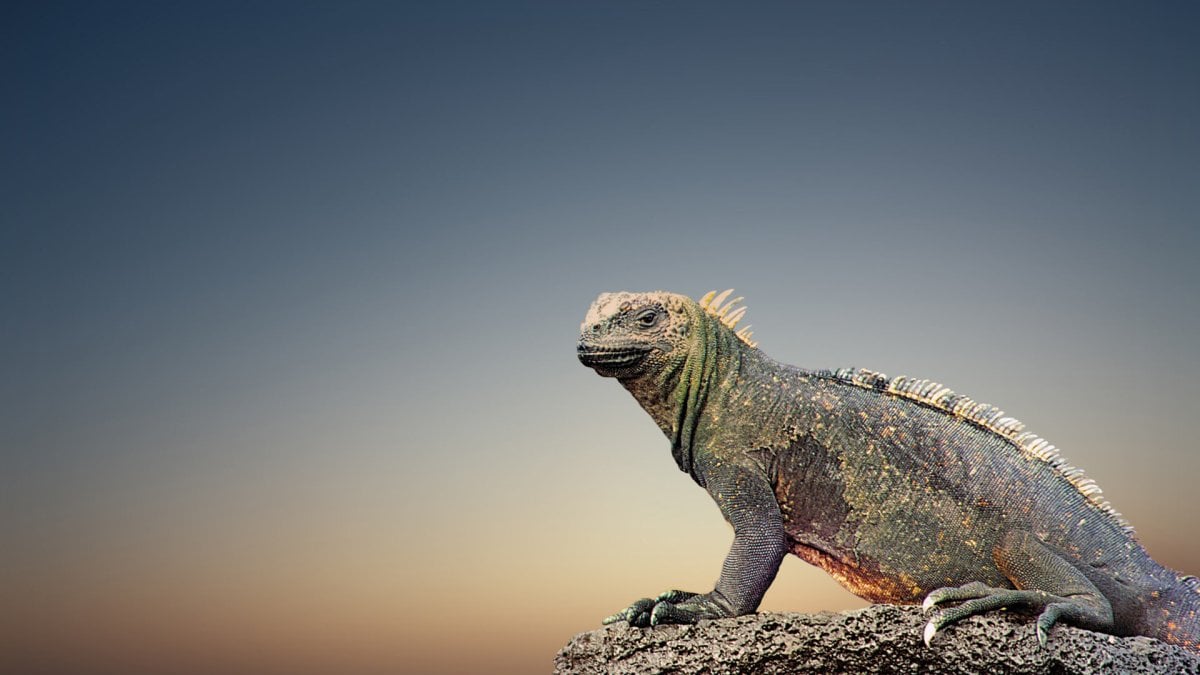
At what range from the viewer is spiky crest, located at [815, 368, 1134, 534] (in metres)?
5.55

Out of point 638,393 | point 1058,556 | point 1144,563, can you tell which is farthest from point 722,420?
point 1144,563

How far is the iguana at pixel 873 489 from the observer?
17.6 feet

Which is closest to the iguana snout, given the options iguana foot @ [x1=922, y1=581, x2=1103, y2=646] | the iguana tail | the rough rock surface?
the rough rock surface

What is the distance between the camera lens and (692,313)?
19.9 feet

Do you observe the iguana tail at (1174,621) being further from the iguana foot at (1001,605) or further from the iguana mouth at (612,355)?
the iguana mouth at (612,355)

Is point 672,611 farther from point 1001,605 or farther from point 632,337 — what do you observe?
point 1001,605

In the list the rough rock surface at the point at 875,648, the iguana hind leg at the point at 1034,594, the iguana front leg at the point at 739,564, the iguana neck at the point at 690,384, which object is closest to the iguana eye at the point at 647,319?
the iguana neck at the point at 690,384

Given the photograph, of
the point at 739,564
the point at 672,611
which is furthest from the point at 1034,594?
the point at 672,611

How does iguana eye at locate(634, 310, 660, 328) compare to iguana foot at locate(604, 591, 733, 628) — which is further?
iguana eye at locate(634, 310, 660, 328)

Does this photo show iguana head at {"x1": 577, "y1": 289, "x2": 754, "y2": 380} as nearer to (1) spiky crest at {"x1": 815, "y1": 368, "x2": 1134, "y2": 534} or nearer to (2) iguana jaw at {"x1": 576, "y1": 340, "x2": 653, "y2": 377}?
(2) iguana jaw at {"x1": 576, "y1": 340, "x2": 653, "y2": 377}

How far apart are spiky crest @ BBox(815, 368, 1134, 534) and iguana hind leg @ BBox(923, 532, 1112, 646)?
42 centimetres

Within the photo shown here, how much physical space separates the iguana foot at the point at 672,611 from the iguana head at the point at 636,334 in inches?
47.4

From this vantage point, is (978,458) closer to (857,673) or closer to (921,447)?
(921,447)

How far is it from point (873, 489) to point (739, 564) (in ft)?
2.60
